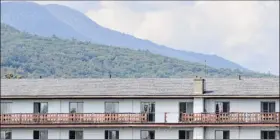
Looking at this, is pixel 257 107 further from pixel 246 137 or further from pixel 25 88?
pixel 25 88

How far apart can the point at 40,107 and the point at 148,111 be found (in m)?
8.99

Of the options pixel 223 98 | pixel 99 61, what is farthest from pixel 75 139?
pixel 99 61

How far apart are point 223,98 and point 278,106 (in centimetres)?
433

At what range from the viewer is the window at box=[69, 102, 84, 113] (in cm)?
6594

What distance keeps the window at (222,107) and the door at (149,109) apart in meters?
5.04

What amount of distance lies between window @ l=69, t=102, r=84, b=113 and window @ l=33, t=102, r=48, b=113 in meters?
2.12

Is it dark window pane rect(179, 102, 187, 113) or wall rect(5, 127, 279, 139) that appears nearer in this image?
wall rect(5, 127, 279, 139)

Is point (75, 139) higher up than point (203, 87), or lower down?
lower down

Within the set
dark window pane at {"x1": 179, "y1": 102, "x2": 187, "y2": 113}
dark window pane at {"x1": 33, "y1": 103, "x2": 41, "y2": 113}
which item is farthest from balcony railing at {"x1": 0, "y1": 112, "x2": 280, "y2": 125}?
dark window pane at {"x1": 33, "y1": 103, "x2": 41, "y2": 113}

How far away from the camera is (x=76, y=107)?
66062 millimetres

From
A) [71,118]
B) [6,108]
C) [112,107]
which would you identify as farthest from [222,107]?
[6,108]

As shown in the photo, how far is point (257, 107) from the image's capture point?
64.1 meters

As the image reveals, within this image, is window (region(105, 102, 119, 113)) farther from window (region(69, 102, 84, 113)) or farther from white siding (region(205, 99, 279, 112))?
white siding (region(205, 99, 279, 112))

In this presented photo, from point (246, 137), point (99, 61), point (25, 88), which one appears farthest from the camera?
point (99, 61)
